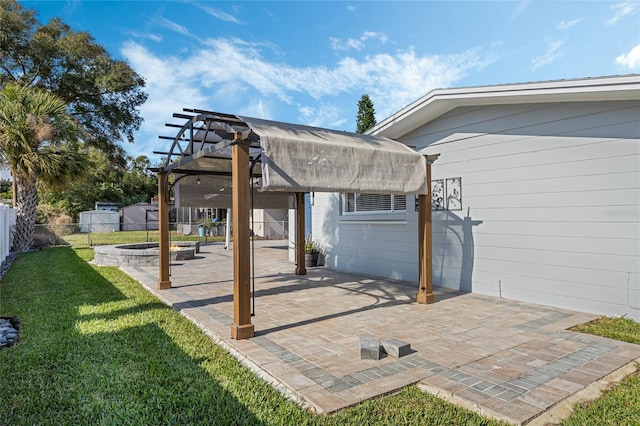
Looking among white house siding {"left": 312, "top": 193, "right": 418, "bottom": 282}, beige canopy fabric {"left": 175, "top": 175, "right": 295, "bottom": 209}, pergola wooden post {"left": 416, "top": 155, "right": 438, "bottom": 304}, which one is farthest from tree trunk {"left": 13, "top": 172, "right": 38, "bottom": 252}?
pergola wooden post {"left": 416, "top": 155, "right": 438, "bottom": 304}

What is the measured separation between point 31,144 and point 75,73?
887 cm

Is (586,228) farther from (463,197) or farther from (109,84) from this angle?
(109,84)

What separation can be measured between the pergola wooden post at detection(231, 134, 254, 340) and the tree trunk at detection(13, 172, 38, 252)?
1449 cm

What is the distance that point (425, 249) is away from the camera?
6480mm

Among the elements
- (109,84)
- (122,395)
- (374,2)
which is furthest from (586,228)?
(109,84)

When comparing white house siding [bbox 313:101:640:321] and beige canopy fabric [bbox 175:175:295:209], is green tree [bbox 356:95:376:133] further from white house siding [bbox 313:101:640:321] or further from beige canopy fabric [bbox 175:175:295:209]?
white house siding [bbox 313:101:640:321]

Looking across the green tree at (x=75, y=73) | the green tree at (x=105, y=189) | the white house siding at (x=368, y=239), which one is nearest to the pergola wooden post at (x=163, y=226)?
the white house siding at (x=368, y=239)

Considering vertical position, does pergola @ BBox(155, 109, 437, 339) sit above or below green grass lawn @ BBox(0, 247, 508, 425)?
above

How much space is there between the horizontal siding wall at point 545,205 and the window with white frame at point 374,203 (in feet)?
4.02

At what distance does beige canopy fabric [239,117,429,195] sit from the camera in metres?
4.67

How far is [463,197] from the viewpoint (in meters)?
7.39

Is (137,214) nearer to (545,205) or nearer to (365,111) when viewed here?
(365,111)

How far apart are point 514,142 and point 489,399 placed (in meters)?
4.86

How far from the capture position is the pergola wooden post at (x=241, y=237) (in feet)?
15.3
